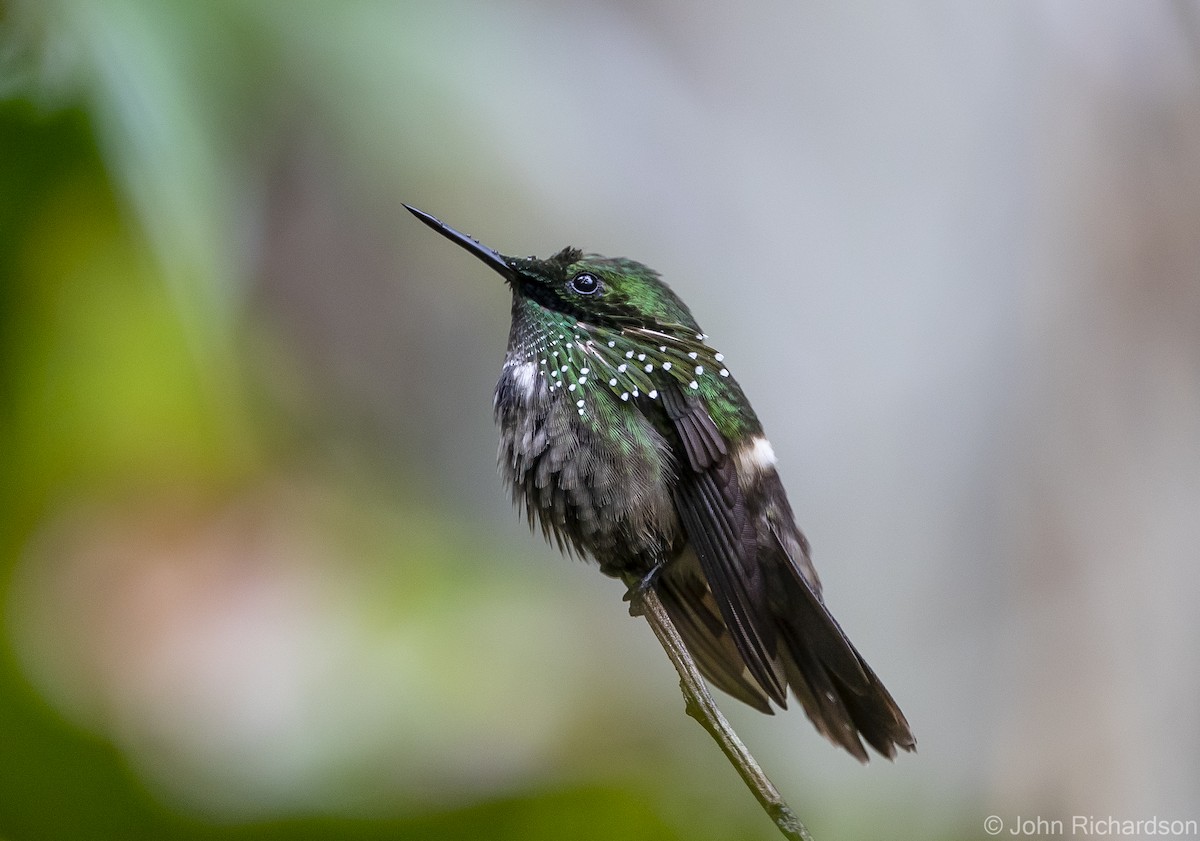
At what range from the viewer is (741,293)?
3965 millimetres

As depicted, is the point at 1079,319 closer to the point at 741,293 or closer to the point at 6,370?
the point at 741,293

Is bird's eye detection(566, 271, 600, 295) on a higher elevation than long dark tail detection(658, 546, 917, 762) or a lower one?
higher

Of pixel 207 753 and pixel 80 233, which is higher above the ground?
pixel 80 233

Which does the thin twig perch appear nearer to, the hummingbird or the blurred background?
the hummingbird

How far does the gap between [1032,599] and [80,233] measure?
344 cm

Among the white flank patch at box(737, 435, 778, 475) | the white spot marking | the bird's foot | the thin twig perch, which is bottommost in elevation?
the thin twig perch

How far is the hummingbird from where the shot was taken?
1.51 meters

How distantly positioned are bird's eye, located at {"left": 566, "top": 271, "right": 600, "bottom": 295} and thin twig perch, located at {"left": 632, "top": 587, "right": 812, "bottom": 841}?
1.71ft

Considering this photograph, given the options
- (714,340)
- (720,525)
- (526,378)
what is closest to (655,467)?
(720,525)

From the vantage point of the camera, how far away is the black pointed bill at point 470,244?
1.34 meters

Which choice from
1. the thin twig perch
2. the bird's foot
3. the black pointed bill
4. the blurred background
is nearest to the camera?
the thin twig perch

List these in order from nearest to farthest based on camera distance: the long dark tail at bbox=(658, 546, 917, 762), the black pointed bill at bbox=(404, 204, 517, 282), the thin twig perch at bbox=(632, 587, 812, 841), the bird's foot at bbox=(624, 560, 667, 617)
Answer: the thin twig perch at bbox=(632, 587, 812, 841) → the black pointed bill at bbox=(404, 204, 517, 282) → the long dark tail at bbox=(658, 546, 917, 762) → the bird's foot at bbox=(624, 560, 667, 617)

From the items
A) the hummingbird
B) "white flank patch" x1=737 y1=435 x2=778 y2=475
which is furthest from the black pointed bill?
"white flank patch" x1=737 y1=435 x2=778 y2=475

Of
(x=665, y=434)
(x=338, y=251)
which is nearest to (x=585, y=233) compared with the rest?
(x=338, y=251)
